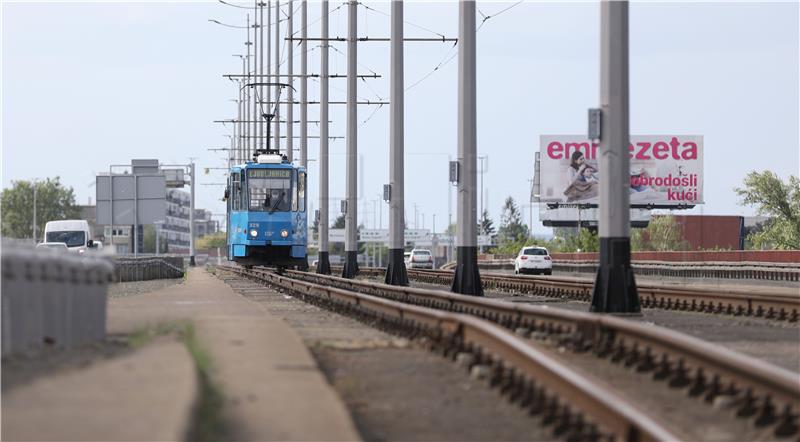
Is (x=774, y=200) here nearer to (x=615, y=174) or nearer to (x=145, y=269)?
(x=145, y=269)

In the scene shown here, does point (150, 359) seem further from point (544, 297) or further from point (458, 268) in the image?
point (544, 297)

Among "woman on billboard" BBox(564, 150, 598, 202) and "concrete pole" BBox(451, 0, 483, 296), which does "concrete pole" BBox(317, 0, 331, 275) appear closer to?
"concrete pole" BBox(451, 0, 483, 296)

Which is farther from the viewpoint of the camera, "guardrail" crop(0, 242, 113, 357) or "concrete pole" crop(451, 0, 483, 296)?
"concrete pole" crop(451, 0, 483, 296)

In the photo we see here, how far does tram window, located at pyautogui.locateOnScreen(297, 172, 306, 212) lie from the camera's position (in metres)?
51.7

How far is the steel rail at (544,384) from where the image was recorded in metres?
8.92

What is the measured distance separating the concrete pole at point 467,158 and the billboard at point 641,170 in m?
72.9

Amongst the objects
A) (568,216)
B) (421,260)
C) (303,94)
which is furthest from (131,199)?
(568,216)

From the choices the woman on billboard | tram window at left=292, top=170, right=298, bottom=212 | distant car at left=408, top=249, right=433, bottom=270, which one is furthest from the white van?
the woman on billboard

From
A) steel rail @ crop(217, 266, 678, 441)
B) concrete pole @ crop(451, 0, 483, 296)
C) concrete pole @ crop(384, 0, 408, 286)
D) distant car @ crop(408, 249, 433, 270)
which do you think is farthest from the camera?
distant car @ crop(408, 249, 433, 270)

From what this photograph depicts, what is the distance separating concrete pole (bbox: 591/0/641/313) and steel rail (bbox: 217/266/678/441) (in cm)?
486

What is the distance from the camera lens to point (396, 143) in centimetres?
4509

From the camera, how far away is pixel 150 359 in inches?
478

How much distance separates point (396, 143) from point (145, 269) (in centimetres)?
1907

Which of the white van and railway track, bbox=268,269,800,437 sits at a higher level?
the white van
